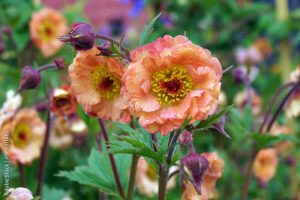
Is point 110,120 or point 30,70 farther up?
point 30,70

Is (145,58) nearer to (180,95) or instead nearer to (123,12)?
(180,95)

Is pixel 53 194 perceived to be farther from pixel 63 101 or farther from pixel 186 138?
pixel 186 138

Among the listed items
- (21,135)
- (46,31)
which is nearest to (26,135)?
(21,135)

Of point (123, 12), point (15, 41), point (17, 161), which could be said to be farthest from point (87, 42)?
point (123, 12)

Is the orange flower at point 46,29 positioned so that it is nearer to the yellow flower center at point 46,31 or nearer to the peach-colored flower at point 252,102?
the yellow flower center at point 46,31

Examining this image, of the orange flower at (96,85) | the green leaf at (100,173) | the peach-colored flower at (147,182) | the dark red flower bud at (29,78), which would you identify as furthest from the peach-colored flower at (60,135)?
the orange flower at (96,85)

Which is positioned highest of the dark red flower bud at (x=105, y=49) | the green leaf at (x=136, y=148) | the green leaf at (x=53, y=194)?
the dark red flower bud at (x=105, y=49)

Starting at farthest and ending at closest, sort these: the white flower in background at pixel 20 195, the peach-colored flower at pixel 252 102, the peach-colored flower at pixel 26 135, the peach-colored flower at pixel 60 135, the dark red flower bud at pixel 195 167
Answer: the peach-colored flower at pixel 252 102 → the peach-colored flower at pixel 60 135 → the peach-colored flower at pixel 26 135 → the dark red flower bud at pixel 195 167 → the white flower in background at pixel 20 195
